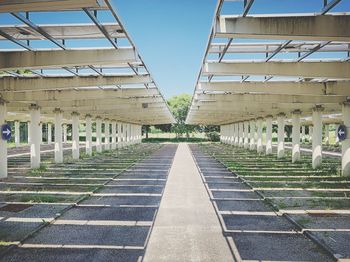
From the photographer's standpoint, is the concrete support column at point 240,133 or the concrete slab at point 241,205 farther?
the concrete support column at point 240,133

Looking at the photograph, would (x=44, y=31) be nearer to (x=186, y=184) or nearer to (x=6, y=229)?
(x=6, y=229)

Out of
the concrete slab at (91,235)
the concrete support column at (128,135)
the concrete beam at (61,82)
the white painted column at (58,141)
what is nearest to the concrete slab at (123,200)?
the concrete slab at (91,235)

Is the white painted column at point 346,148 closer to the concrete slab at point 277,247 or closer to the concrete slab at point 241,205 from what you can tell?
the concrete slab at point 241,205

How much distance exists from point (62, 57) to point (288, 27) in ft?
25.5

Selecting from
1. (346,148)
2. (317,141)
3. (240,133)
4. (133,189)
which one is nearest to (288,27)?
(133,189)

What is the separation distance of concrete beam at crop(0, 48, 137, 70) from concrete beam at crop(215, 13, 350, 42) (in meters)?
4.78

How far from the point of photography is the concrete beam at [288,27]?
9.32 metres

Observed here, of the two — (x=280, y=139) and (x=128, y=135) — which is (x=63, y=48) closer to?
(x=280, y=139)

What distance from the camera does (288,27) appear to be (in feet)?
31.2

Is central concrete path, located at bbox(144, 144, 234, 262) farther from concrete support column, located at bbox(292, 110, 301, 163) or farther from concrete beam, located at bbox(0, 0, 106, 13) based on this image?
concrete support column, located at bbox(292, 110, 301, 163)

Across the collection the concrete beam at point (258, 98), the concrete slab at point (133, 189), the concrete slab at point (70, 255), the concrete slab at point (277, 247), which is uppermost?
the concrete beam at point (258, 98)

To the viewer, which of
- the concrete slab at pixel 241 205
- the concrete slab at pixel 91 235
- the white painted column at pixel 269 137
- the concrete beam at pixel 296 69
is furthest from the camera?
the white painted column at pixel 269 137

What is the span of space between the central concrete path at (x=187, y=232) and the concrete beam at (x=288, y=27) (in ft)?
16.5

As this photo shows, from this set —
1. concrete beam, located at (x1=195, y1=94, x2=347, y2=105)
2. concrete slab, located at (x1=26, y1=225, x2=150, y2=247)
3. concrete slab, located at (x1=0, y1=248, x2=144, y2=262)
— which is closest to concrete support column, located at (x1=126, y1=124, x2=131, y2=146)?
concrete beam, located at (x1=195, y1=94, x2=347, y2=105)
